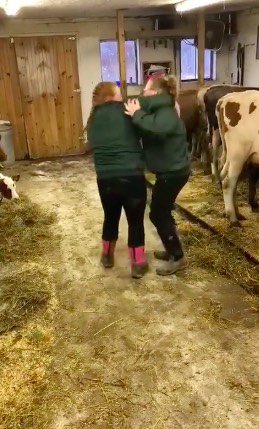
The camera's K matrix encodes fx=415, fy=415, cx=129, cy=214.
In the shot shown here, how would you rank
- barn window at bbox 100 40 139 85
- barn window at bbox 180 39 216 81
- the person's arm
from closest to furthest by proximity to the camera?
the person's arm < barn window at bbox 100 40 139 85 < barn window at bbox 180 39 216 81

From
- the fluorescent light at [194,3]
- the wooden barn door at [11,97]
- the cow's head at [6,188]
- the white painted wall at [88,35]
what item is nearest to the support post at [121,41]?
the fluorescent light at [194,3]

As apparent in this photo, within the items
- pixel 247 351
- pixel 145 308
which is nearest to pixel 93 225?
pixel 145 308

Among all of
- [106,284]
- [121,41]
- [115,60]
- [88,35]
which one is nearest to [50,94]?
[88,35]

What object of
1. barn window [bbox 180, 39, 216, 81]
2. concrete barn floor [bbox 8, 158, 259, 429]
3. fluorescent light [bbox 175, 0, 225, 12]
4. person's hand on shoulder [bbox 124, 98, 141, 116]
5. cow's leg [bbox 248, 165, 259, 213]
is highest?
fluorescent light [bbox 175, 0, 225, 12]

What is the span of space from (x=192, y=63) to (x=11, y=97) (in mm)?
3698

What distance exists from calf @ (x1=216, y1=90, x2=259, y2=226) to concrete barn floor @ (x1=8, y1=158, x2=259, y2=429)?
1.05 meters

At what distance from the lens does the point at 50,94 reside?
7.77m

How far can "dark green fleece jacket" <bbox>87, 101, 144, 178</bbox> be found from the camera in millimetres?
2873

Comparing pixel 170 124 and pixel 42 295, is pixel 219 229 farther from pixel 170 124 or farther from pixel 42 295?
pixel 42 295

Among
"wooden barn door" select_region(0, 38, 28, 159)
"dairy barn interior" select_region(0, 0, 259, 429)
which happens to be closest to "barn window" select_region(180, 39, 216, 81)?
"dairy barn interior" select_region(0, 0, 259, 429)

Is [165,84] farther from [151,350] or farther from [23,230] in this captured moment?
[23,230]

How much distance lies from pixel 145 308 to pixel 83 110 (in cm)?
588

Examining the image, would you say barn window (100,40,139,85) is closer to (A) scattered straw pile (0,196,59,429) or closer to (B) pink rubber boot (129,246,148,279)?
(A) scattered straw pile (0,196,59,429)

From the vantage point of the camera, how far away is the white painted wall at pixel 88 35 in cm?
730
